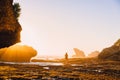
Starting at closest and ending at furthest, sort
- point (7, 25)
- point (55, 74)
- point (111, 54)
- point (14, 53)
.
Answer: point (55, 74) < point (7, 25) < point (14, 53) < point (111, 54)

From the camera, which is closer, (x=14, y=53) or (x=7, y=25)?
(x=7, y=25)

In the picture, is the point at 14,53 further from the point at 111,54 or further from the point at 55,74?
the point at 55,74

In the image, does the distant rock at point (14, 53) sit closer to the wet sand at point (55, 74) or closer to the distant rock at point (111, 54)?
the distant rock at point (111, 54)

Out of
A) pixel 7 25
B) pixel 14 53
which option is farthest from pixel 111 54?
pixel 7 25

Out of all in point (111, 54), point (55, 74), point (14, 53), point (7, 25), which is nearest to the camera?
point (55, 74)

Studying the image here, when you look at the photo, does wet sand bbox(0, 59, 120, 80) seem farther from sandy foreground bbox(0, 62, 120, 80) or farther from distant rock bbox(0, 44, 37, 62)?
distant rock bbox(0, 44, 37, 62)

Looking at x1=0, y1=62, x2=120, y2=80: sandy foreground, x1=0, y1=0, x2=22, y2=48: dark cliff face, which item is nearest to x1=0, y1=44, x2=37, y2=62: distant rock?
x1=0, y1=0, x2=22, y2=48: dark cliff face

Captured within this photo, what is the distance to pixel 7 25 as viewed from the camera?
124 ft

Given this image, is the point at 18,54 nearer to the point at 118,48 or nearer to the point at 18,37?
the point at 18,37

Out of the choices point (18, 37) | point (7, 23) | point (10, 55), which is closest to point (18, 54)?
point (10, 55)

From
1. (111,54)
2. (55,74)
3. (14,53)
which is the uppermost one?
(14,53)

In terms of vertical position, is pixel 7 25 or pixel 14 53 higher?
pixel 7 25

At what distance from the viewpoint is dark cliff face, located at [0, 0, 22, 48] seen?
119ft

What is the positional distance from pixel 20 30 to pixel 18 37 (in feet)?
5.59
